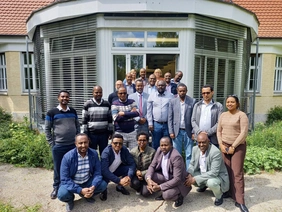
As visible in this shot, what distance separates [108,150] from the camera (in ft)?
11.8

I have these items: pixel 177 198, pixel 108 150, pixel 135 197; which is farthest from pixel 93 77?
pixel 177 198

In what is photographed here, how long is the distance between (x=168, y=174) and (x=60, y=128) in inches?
71.1

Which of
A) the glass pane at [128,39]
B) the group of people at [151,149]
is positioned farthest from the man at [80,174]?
the glass pane at [128,39]

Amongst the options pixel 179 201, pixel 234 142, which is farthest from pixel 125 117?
pixel 234 142

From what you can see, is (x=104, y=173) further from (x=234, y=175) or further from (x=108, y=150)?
(x=234, y=175)

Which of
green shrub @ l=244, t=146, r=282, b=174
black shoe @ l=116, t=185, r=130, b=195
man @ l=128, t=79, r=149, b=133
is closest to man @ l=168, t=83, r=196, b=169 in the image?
man @ l=128, t=79, r=149, b=133

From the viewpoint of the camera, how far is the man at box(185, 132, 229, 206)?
3.29 m

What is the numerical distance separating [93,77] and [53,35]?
194cm

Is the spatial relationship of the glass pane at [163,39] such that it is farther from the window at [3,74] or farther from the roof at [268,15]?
the window at [3,74]

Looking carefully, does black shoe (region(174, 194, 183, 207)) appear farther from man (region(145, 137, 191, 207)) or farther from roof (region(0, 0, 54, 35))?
roof (region(0, 0, 54, 35))

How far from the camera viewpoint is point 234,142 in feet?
10.7

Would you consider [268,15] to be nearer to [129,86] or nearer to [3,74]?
[129,86]

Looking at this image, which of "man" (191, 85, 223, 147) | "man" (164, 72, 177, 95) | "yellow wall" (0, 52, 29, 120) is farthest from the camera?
"yellow wall" (0, 52, 29, 120)

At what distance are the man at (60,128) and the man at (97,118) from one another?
0.88ft
